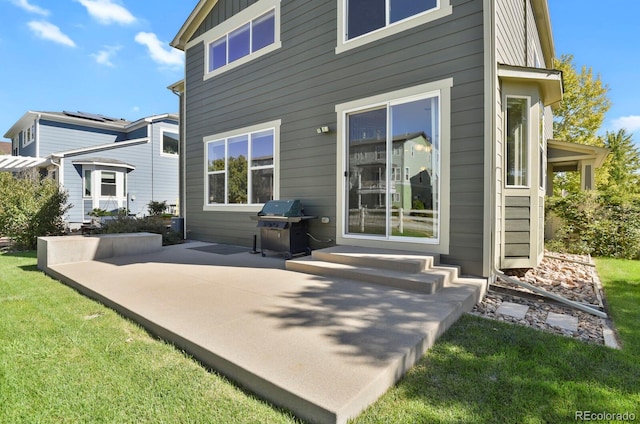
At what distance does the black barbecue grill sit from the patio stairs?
871mm

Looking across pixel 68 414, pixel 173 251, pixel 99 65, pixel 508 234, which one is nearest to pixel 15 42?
pixel 99 65

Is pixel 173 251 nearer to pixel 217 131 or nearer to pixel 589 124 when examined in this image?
pixel 217 131

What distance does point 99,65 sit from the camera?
1784cm

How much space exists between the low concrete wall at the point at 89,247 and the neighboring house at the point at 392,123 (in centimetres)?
177

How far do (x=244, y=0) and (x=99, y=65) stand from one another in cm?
1522

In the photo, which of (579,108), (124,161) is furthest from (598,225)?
(124,161)

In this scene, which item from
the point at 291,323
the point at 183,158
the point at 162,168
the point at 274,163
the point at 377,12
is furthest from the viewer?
the point at 162,168

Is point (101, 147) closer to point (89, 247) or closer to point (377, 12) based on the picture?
point (89, 247)

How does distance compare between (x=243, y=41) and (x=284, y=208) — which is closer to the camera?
(x=284, y=208)

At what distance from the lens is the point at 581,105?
580 inches

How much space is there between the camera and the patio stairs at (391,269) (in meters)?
3.64

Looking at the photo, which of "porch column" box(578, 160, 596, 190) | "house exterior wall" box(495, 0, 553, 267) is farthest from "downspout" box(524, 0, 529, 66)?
"porch column" box(578, 160, 596, 190)

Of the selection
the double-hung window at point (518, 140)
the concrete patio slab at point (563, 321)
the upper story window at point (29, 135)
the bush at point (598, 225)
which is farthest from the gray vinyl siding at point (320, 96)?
the upper story window at point (29, 135)

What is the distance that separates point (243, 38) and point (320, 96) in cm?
300
